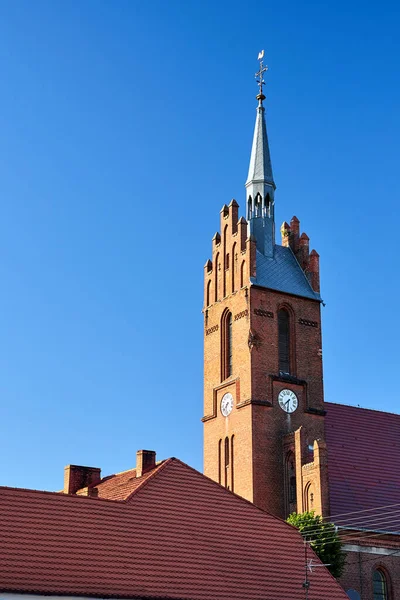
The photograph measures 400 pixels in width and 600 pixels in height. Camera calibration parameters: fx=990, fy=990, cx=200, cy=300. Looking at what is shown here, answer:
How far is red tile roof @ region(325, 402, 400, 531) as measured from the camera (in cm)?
4956

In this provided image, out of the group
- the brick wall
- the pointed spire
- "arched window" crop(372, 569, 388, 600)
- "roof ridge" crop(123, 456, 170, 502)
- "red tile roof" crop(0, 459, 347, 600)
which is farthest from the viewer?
the pointed spire

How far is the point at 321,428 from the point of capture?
2073 inches

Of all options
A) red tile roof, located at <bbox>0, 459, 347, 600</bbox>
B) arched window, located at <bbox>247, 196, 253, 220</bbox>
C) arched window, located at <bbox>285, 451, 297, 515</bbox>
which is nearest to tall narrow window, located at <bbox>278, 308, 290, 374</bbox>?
arched window, located at <bbox>285, 451, 297, 515</bbox>

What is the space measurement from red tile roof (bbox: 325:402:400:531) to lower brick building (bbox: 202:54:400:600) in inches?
2.8

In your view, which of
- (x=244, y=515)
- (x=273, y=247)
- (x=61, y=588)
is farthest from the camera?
(x=273, y=247)

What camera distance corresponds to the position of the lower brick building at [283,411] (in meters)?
48.6

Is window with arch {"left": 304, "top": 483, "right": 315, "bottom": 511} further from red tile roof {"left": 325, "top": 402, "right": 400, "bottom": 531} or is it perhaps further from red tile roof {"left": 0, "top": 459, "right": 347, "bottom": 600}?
red tile roof {"left": 0, "top": 459, "right": 347, "bottom": 600}

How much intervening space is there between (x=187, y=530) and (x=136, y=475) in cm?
693

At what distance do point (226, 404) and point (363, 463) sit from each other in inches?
314

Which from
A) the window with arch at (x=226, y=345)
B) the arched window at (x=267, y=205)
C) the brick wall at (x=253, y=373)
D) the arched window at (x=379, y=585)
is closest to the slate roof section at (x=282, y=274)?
the brick wall at (x=253, y=373)

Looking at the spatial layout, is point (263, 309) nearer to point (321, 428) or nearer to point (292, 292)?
point (292, 292)

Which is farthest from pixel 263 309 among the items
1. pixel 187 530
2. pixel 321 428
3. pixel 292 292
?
pixel 187 530

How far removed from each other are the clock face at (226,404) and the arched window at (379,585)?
11042 millimetres

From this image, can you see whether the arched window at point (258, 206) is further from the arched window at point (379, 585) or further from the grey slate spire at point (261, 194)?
the arched window at point (379, 585)
